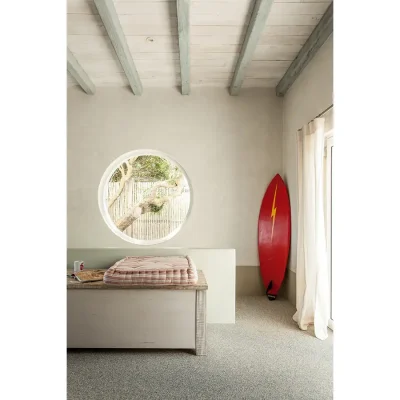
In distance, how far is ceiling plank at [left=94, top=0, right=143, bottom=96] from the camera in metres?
3.03

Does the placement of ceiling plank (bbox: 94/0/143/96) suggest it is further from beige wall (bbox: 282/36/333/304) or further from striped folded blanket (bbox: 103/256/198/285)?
striped folded blanket (bbox: 103/256/198/285)

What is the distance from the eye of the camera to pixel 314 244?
12.2 feet

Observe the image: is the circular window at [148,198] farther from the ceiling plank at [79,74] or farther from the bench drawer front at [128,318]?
the bench drawer front at [128,318]

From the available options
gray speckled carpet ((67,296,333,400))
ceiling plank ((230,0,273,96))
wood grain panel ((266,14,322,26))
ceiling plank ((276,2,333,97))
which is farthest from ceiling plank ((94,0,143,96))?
gray speckled carpet ((67,296,333,400))

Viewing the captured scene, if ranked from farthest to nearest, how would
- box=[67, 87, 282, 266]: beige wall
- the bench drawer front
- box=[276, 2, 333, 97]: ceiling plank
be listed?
box=[67, 87, 282, 266]: beige wall, box=[276, 2, 333, 97]: ceiling plank, the bench drawer front

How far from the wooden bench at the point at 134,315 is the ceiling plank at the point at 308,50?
83.8 inches

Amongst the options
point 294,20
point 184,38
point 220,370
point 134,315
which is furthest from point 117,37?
point 220,370

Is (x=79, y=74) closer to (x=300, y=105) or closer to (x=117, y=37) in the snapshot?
(x=117, y=37)

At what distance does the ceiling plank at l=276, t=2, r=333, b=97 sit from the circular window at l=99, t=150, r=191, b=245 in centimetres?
328
